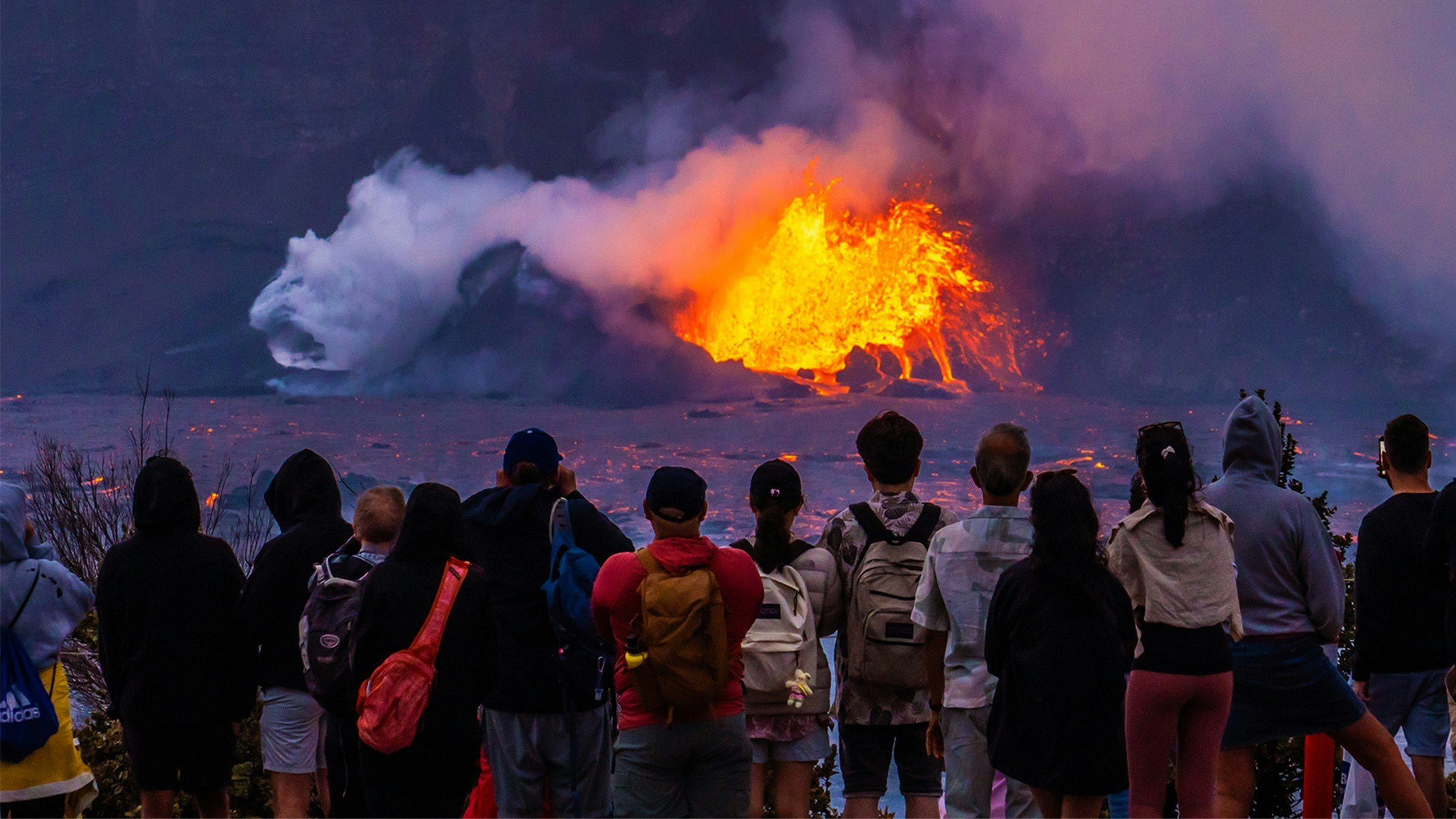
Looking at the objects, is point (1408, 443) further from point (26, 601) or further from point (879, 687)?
point (26, 601)

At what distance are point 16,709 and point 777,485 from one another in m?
2.29

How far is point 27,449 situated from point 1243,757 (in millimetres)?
28889

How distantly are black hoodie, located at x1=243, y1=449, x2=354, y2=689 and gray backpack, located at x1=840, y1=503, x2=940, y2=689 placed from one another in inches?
65.5

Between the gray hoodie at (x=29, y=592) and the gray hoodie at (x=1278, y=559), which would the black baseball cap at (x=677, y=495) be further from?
the gray hoodie at (x=29, y=592)

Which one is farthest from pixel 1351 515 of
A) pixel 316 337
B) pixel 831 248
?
pixel 316 337

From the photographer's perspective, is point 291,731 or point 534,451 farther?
point 291,731

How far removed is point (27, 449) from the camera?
2623cm

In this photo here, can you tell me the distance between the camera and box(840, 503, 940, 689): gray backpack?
346 cm

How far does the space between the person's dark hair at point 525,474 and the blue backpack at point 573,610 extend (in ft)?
0.28

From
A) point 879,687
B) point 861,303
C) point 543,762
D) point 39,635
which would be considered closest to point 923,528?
point 879,687

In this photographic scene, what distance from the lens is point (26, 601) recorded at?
10.9ft

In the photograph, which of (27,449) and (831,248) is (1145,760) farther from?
(27,449)

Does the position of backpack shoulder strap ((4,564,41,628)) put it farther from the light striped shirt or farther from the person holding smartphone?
the person holding smartphone

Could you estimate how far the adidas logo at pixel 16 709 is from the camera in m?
3.22
